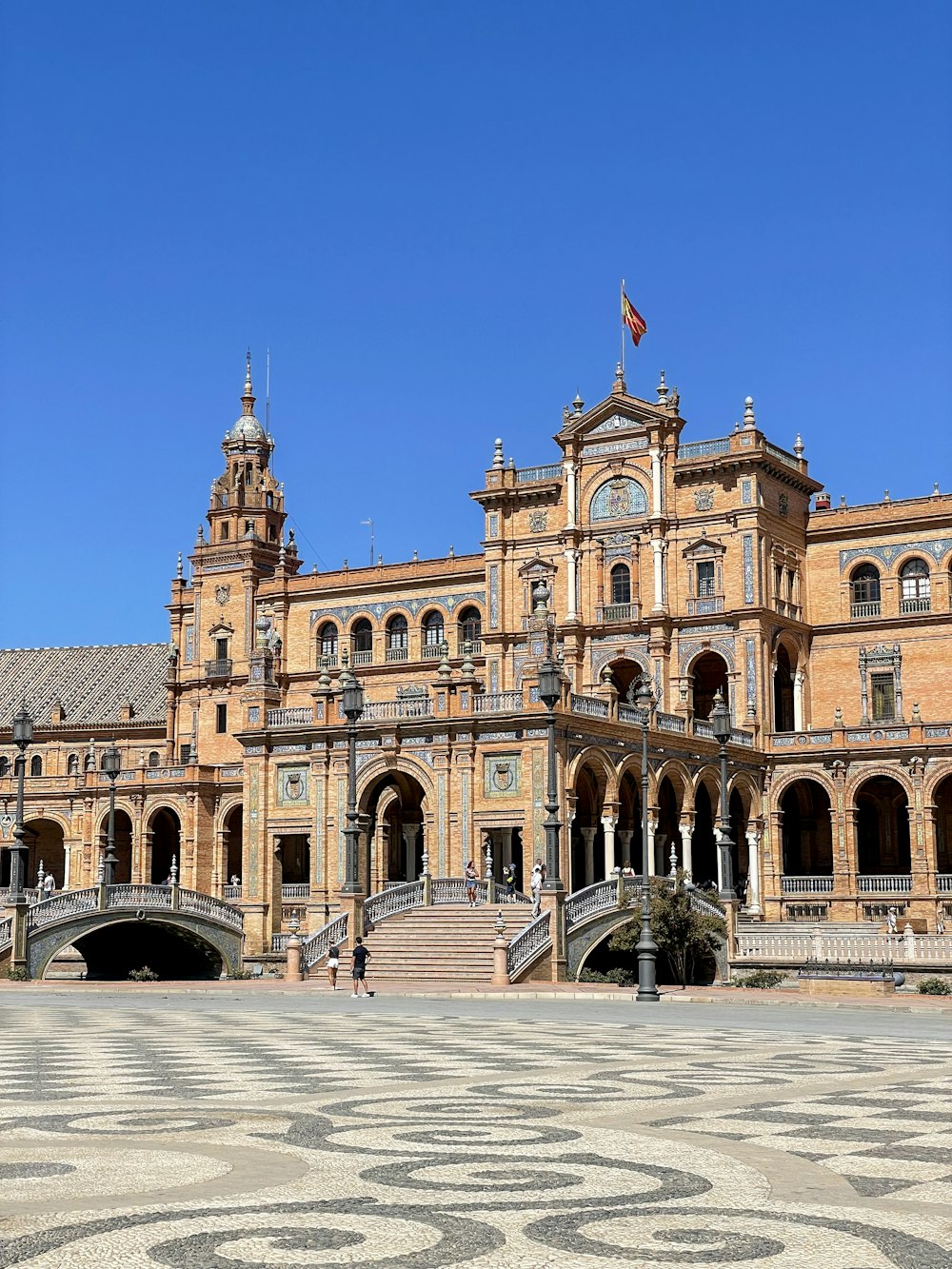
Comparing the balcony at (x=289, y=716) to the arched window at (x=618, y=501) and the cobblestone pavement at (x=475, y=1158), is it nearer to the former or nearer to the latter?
the arched window at (x=618, y=501)

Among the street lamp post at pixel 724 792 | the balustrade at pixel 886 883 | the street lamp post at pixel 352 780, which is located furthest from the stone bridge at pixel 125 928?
the balustrade at pixel 886 883

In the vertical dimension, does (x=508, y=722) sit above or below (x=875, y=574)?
below

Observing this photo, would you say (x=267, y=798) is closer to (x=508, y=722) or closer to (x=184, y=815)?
(x=508, y=722)

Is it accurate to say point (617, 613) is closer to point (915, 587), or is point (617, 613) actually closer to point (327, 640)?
point (915, 587)

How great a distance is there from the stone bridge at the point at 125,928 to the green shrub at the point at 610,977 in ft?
46.9

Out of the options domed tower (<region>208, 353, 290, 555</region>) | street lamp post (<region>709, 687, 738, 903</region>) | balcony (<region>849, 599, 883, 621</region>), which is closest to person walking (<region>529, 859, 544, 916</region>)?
street lamp post (<region>709, 687, 738, 903</region>)

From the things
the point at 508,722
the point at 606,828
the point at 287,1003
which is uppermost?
the point at 508,722

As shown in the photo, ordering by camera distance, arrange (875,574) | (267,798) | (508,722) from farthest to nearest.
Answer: (875,574) < (267,798) < (508,722)

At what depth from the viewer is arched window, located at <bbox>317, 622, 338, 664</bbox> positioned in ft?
245

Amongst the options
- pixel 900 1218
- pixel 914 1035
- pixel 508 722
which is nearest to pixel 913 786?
pixel 508 722

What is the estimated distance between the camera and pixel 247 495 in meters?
80.8

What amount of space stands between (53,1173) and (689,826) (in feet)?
157

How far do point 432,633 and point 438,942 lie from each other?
30565 millimetres

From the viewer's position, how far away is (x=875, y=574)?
2542 inches
